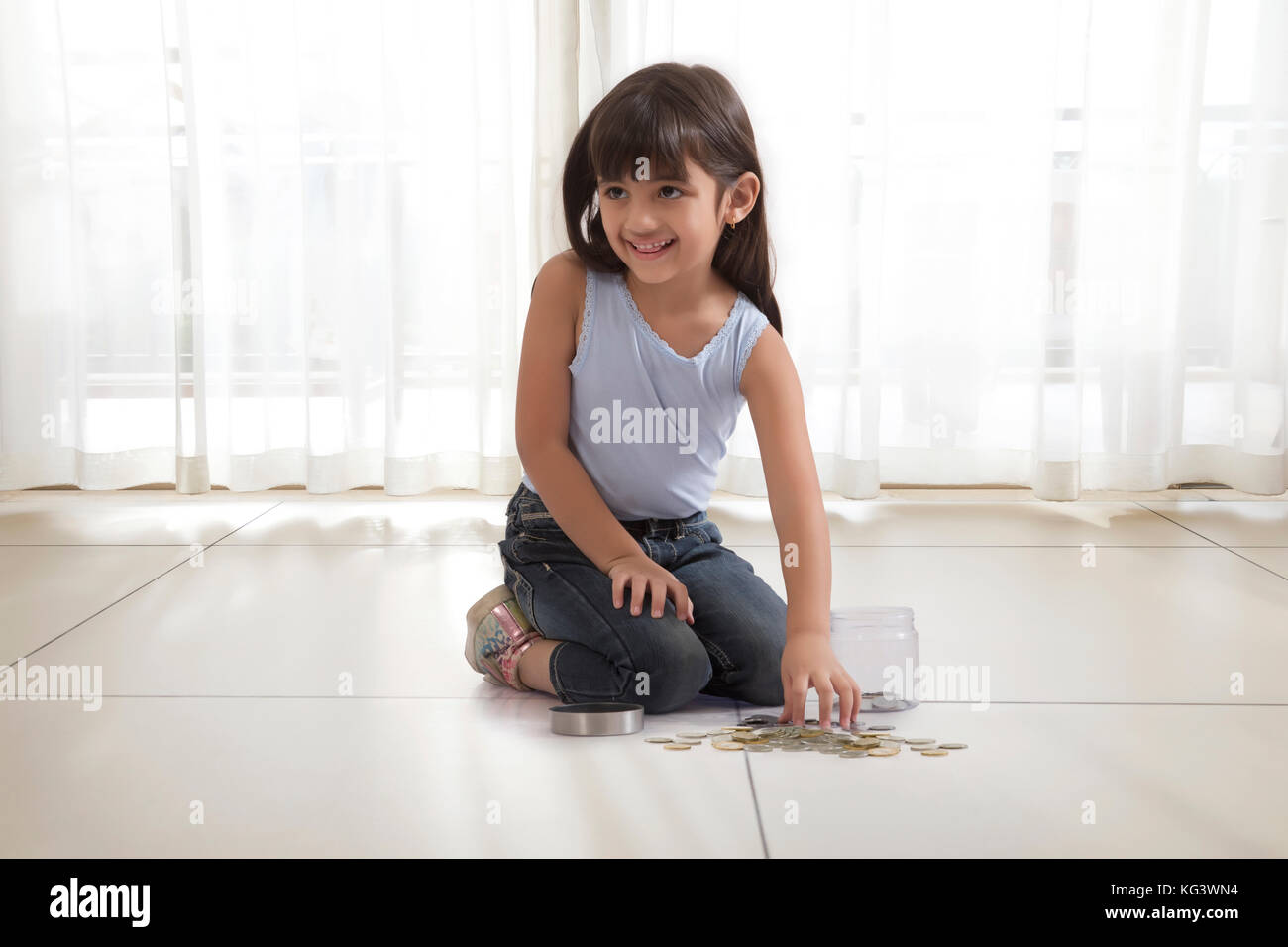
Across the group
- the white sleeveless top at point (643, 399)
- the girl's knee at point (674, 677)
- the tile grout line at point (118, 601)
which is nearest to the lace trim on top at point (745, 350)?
the white sleeveless top at point (643, 399)

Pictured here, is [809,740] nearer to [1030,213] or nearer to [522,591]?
[522,591]

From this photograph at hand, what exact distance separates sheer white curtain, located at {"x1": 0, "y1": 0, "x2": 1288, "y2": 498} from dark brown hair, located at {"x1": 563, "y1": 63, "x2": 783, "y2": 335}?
2.40 feet

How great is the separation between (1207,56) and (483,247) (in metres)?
1.10

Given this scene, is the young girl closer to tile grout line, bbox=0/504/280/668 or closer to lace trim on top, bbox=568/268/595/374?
lace trim on top, bbox=568/268/595/374

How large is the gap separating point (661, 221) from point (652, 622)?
32 centimetres

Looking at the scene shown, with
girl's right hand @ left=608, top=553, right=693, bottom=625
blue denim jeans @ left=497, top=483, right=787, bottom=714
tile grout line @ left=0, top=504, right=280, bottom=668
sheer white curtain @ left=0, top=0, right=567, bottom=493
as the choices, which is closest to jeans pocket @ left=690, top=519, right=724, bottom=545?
blue denim jeans @ left=497, top=483, right=787, bottom=714

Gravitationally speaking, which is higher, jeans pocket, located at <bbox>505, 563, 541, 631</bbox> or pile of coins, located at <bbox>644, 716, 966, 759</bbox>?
jeans pocket, located at <bbox>505, 563, 541, 631</bbox>

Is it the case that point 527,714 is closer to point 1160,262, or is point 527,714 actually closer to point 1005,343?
point 1005,343

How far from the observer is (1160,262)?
5.93 feet

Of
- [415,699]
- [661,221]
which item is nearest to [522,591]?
[415,699]

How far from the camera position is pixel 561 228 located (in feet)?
5.88

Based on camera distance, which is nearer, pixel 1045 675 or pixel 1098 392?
pixel 1045 675

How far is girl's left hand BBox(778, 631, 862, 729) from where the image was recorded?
0.88 metres

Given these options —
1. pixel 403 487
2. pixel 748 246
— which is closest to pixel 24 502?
pixel 403 487
